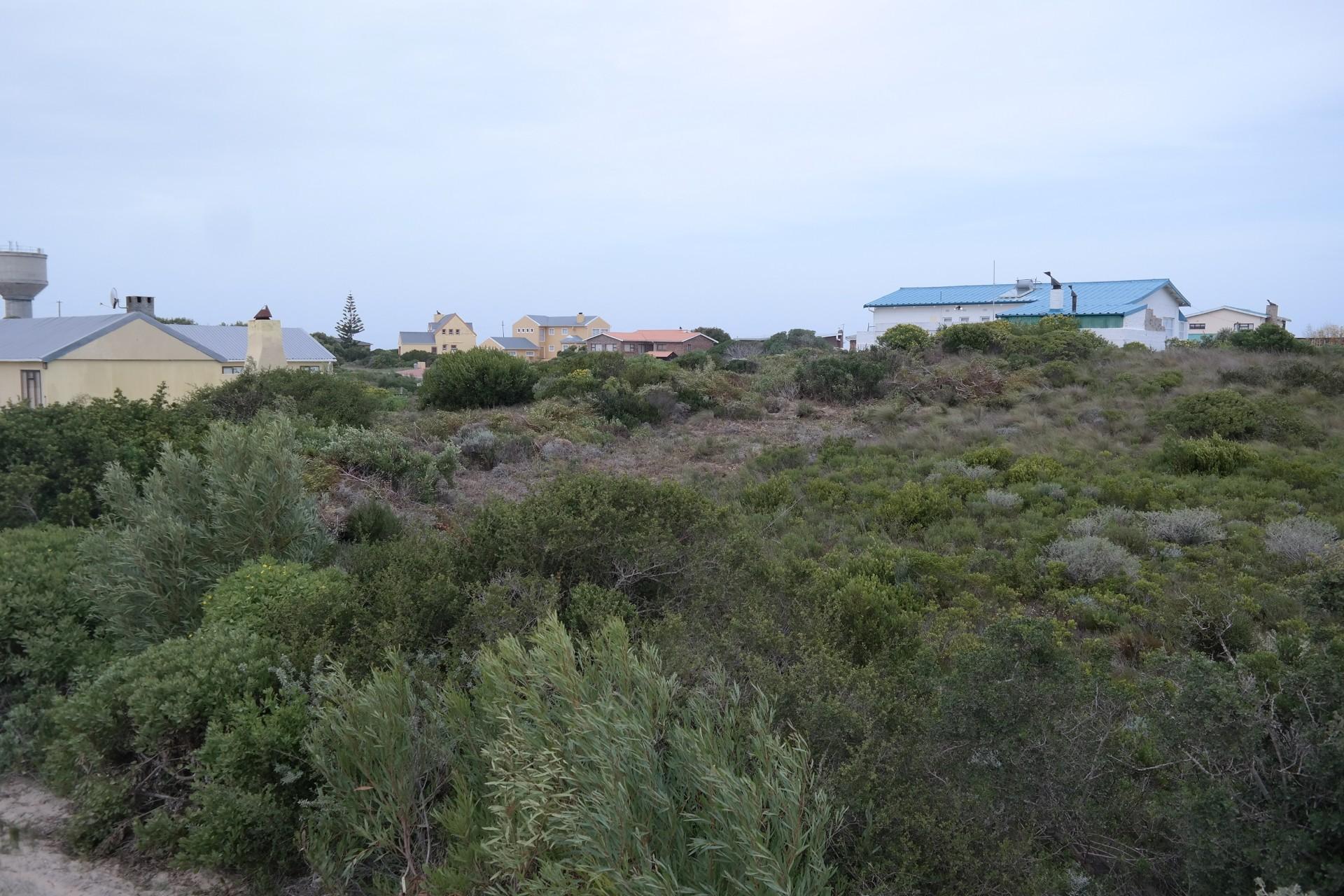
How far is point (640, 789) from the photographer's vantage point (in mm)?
2938

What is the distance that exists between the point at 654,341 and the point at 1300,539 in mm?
57887

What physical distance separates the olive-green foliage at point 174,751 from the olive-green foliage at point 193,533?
3.05 ft

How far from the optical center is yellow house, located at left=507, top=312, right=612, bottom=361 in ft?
236

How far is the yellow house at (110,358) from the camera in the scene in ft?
71.7

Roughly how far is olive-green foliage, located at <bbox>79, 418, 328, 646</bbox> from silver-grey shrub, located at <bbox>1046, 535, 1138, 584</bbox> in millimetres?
6346

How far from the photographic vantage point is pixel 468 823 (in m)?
3.41

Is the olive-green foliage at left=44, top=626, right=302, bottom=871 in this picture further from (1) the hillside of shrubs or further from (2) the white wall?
(2) the white wall

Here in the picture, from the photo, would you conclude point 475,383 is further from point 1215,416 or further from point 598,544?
point 598,544

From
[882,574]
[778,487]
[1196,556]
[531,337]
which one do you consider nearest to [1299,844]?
[882,574]

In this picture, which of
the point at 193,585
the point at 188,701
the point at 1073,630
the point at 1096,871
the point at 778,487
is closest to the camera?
the point at 1096,871

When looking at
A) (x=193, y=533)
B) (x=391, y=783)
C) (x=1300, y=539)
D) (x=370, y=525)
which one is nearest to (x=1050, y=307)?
(x=1300, y=539)

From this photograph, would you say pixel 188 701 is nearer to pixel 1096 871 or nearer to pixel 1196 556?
pixel 1096 871

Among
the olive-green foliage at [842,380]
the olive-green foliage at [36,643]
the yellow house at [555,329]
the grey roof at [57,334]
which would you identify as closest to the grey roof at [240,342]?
the grey roof at [57,334]

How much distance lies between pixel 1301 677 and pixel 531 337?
2833 inches
